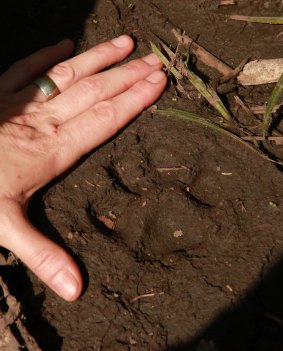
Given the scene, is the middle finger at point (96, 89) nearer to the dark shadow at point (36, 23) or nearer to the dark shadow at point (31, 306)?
the dark shadow at point (36, 23)

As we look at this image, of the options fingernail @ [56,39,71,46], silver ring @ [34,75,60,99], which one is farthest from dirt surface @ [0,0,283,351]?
silver ring @ [34,75,60,99]

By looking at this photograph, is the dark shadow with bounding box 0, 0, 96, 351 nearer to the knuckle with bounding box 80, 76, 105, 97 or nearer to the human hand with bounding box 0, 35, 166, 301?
the human hand with bounding box 0, 35, 166, 301

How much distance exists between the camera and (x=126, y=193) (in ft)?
6.98

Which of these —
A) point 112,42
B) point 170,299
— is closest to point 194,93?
point 112,42

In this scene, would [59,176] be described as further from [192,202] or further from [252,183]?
[252,183]

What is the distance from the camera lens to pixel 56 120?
7.27 feet

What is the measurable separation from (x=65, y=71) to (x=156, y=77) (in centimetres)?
48

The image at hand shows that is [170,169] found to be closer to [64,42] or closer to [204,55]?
[204,55]

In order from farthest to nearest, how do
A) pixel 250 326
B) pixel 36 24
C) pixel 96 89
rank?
1. pixel 36 24
2. pixel 96 89
3. pixel 250 326

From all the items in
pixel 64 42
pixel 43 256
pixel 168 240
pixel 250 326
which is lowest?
pixel 250 326

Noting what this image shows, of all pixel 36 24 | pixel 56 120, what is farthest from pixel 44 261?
pixel 36 24

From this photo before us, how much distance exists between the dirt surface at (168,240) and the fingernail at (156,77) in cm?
10

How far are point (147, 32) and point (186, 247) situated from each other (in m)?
1.33

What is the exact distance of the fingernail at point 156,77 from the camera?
7.68 feet
